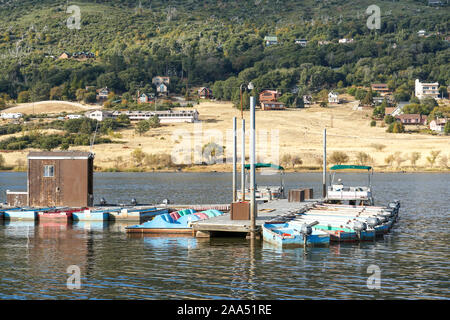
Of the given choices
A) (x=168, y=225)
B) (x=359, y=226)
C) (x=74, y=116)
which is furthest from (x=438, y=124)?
(x=168, y=225)

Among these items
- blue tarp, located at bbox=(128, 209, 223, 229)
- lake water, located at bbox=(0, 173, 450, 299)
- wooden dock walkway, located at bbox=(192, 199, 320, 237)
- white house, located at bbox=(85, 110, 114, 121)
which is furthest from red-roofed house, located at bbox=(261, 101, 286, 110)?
blue tarp, located at bbox=(128, 209, 223, 229)

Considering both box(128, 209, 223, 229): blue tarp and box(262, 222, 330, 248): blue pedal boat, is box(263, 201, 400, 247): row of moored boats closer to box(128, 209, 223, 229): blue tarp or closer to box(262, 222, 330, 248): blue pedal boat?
box(262, 222, 330, 248): blue pedal boat

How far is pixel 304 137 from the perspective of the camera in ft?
497

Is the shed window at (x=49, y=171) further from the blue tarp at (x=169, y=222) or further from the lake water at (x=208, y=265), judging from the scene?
the blue tarp at (x=169, y=222)

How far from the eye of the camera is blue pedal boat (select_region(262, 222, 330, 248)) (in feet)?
119

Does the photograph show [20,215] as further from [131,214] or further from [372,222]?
[372,222]

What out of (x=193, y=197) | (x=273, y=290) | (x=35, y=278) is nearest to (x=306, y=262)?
(x=273, y=290)

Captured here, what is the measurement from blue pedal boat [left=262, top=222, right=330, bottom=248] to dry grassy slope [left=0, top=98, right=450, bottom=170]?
302ft

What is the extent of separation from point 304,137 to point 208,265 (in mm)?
121607

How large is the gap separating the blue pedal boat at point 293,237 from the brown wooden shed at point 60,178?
64.9 feet

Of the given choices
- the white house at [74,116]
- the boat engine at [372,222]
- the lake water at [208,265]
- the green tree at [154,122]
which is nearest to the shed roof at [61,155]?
the lake water at [208,265]
